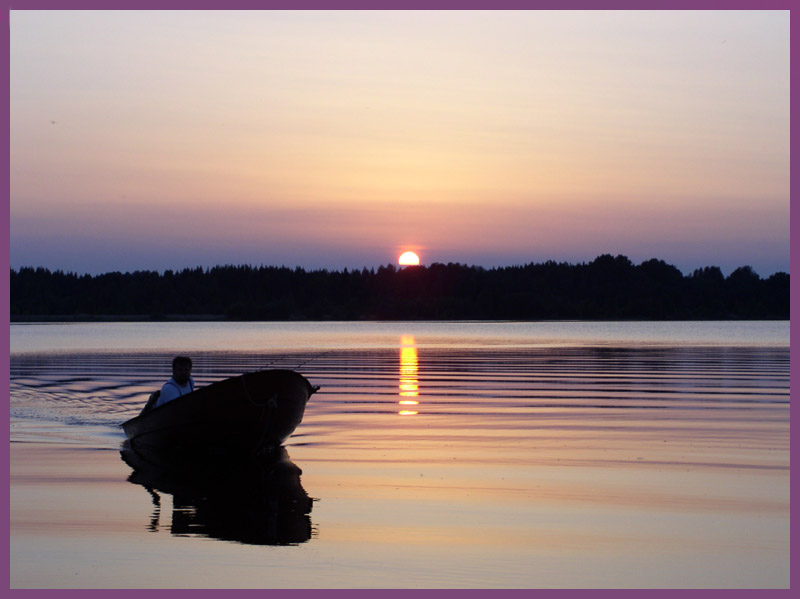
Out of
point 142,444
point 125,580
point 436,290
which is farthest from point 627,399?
point 436,290

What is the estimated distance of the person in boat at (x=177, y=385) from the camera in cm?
1812

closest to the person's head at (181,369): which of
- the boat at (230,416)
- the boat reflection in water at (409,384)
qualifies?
the boat at (230,416)

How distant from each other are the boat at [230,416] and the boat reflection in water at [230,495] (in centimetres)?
26

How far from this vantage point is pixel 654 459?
652 inches

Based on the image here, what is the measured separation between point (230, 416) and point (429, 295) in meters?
178

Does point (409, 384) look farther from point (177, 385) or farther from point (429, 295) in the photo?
point (429, 295)

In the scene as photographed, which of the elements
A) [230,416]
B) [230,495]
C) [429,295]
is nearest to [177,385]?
[230,416]

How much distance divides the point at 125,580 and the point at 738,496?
759 cm

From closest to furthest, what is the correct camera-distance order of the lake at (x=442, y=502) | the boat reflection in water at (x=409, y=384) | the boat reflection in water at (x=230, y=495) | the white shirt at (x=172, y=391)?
1. the lake at (x=442, y=502)
2. the boat reflection in water at (x=230, y=495)
3. the white shirt at (x=172, y=391)
4. the boat reflection in water at (x=409, y=384)

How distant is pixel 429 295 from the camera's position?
641 feet

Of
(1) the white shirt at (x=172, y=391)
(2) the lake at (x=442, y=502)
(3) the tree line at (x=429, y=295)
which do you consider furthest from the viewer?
(3) the tree line at (x=429, y=295)

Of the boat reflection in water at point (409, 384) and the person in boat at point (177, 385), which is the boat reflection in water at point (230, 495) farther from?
the boat reflection in water at point (409, 384)

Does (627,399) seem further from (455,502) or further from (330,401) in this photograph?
(455,502)

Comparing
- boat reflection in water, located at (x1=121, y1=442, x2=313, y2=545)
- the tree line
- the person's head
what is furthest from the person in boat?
the tree line
